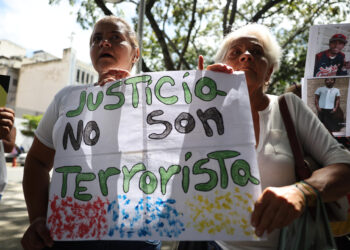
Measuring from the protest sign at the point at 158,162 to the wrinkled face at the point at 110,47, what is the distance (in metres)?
0.15

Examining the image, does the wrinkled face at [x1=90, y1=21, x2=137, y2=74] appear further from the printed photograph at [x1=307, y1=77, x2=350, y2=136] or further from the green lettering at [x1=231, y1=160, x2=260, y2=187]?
the printed photograph at [x1=307, y1=77, x2=350, y2=136]

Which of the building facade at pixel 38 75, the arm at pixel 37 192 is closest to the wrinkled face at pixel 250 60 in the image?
the arm at pixel 37 192

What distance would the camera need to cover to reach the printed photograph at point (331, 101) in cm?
167

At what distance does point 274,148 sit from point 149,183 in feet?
1.55

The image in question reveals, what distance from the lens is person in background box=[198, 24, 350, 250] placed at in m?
0.89

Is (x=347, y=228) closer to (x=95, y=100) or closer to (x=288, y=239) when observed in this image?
(x=288, y=239)

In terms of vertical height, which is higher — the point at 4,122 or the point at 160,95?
the point at 160,95

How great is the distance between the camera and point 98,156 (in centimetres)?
109

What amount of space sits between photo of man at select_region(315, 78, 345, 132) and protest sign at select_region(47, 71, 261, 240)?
893 millimetres

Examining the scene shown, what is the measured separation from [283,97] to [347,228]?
67 centimetres

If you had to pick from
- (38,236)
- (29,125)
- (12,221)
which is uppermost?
(29,125)

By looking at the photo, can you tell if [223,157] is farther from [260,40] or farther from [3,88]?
[3,88]

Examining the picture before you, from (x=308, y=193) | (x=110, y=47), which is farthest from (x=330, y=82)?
(x=110, y=47)

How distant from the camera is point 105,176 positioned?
1.07 m
